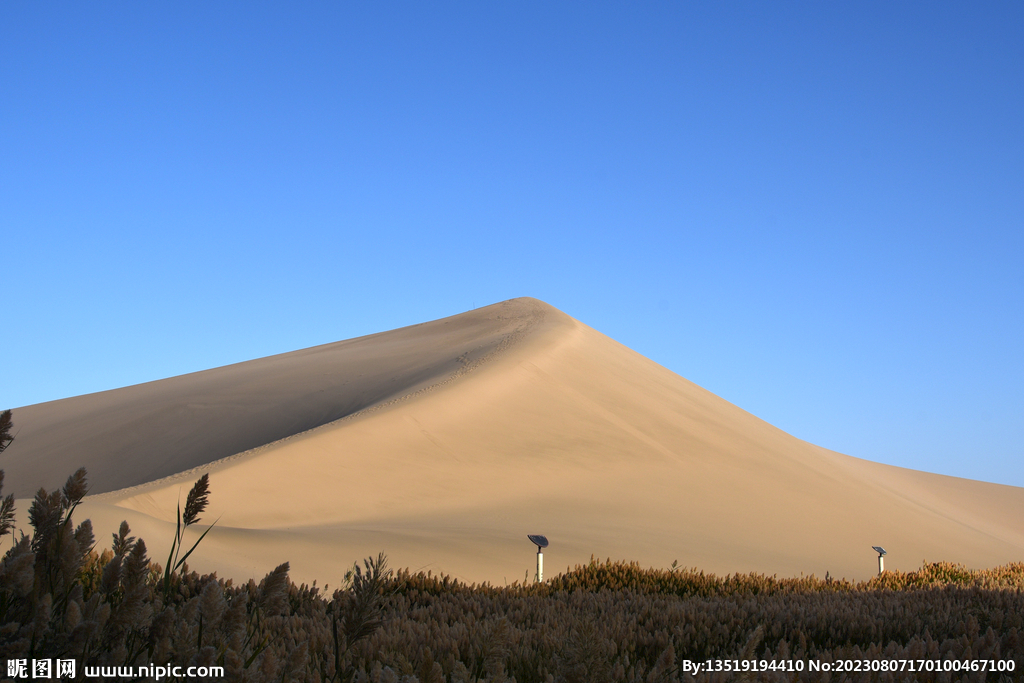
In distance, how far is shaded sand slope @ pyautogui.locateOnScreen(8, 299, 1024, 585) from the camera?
13.5 metres

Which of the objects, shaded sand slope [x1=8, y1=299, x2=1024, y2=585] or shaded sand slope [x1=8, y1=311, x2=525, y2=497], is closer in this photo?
shaded sand slope [x1=8, y1=299, x2=1024, y2=585]

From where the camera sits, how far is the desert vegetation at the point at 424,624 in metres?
2.16

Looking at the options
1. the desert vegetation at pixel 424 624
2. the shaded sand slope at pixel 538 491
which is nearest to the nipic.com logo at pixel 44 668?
the desert vegetation at pixel 424 624

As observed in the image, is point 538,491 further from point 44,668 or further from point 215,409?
point 44,668

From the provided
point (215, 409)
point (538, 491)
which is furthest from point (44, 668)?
point (215, 409)

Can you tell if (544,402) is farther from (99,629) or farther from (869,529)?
(99,629)

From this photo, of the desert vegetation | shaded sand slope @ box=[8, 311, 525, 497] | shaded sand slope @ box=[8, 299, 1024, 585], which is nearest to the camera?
the desert vegetation

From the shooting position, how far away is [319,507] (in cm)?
1770

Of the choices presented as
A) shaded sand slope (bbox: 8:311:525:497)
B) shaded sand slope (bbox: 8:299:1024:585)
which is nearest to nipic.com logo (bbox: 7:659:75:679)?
shaded sand slope (bbox: 8:299:1024:585)

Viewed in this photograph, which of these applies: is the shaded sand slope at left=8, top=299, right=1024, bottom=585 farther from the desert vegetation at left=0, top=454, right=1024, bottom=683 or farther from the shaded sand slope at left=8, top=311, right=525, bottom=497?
the desert vegetation at left=0, top=454, right=1024, bottom=683

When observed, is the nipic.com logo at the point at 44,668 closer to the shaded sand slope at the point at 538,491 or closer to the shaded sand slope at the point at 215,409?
the shaded sand slope at the point at 538,491

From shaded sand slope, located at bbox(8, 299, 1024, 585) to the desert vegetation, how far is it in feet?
16.1

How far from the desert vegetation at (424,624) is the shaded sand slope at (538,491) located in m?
4.91

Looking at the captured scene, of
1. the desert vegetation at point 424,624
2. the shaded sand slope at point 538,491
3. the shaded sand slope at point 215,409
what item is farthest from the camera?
the shaded sand slope at point 215,409
